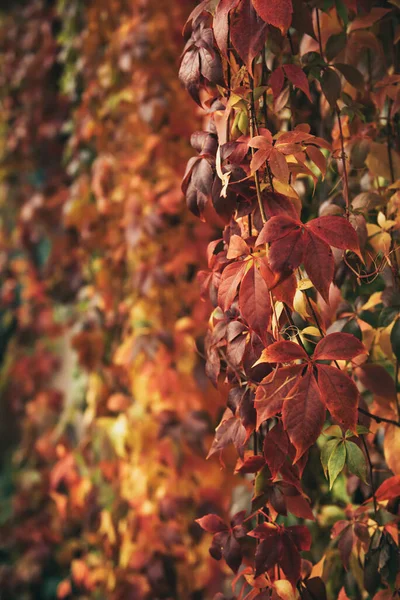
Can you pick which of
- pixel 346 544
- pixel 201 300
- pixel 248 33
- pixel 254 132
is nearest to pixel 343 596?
pixel 346 544

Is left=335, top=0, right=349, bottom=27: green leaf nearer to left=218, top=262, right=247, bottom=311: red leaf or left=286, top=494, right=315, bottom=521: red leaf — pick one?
left=218, top=262, right=247, bottom=311: red leaf

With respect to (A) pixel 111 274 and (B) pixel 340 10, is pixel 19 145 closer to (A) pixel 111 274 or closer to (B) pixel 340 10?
(A) pixel 111 274

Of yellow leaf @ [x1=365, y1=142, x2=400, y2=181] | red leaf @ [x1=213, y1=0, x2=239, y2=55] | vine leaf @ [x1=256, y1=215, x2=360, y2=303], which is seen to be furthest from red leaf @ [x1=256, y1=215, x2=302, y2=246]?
yellow leaf @ [x1=365, y1=142, x2=400, y2=181]

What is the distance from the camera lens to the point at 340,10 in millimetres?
912

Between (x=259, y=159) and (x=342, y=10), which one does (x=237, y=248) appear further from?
(x=342, y=10)

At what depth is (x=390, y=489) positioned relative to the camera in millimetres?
826

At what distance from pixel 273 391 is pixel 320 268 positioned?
0.13m

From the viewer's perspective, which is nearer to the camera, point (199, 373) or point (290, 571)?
point (290, 571)

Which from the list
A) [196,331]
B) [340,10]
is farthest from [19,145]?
[340,10]

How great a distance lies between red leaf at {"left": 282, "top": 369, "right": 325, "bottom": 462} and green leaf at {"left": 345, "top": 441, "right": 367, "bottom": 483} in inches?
4.6

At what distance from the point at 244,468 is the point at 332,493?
1.28 feet

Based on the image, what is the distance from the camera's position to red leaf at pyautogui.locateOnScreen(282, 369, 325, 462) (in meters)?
Result: 0.65

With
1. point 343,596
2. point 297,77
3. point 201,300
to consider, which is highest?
point 297,77

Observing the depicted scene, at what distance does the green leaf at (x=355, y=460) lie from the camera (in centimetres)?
74
